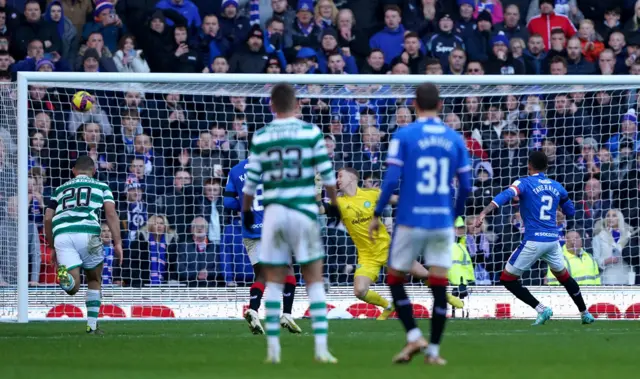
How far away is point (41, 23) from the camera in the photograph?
17625 millimetres

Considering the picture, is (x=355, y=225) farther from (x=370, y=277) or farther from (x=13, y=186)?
(x=13, y=186)

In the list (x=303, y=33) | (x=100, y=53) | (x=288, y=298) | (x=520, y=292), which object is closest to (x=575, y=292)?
(x=520, y=292)

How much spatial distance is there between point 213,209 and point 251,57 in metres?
2.88

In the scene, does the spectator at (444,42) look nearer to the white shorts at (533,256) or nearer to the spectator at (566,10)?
the spectator at (566,10)

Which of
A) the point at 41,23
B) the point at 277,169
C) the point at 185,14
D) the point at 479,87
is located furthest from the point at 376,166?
the point at 277,169

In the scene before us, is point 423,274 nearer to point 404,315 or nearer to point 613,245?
point 613,245

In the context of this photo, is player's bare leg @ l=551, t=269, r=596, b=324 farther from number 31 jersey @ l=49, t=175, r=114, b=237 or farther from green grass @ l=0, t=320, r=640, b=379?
number 31 jersey @ l=49, t=175, r=114, b=237

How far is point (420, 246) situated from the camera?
8461 mm

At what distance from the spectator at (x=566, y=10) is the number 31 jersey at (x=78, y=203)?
10004 millimetres

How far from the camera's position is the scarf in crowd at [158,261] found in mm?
15641

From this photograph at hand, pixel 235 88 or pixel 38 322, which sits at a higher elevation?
pixel 235 88

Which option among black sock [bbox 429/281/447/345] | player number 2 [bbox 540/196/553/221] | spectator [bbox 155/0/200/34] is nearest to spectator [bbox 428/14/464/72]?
spectator [bbox 155/0/200/34]

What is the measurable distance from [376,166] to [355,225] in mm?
2706

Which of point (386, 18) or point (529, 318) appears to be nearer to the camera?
point (529, 318)
